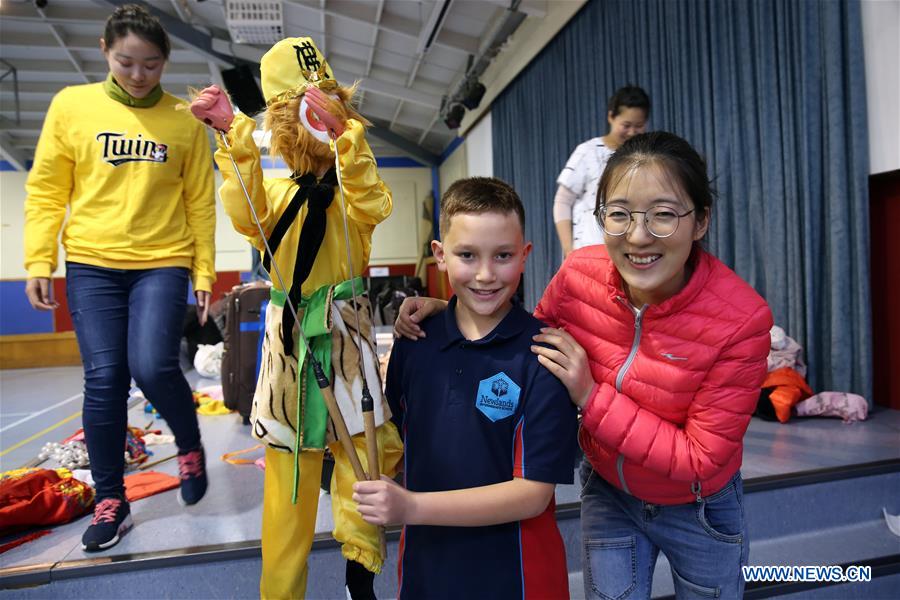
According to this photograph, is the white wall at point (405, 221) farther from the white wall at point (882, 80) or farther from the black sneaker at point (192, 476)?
the black sneaker at point (192, 476)

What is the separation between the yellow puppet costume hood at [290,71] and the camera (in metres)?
1.13

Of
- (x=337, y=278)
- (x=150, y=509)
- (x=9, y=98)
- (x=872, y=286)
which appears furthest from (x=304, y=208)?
(x=9, y=98)

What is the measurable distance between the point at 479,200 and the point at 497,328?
0.22m

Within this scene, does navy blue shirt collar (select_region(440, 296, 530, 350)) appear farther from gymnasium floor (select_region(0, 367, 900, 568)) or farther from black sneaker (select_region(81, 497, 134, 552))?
black sneaker (select_region(81, 497, 134, 552))

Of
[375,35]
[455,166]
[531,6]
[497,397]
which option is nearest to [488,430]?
[497,397]

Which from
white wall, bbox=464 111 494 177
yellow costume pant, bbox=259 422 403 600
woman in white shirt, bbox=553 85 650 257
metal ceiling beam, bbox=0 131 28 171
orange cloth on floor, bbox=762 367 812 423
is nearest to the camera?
yellow costume pant, bbox=259 422 403 600

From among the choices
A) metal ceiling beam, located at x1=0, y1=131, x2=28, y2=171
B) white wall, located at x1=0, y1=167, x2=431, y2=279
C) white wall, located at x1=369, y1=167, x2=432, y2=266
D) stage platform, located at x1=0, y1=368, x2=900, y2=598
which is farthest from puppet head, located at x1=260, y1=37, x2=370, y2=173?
metal ceiling beam, located at x1=0, y1=131, x2=28, y2=171

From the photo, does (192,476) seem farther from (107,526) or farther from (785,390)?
(785,390)

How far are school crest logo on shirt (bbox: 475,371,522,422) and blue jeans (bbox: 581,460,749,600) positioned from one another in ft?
1.17

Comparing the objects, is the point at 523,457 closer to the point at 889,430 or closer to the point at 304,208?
the point at 304,208

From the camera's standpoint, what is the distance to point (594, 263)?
111cm

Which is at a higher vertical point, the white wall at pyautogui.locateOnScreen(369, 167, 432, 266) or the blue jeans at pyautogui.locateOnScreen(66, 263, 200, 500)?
the white wall at pyautogui.locateOnScreen(369, 167, 432, 266)

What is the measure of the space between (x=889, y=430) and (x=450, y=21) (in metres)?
5.45

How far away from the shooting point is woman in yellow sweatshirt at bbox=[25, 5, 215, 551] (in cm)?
155
